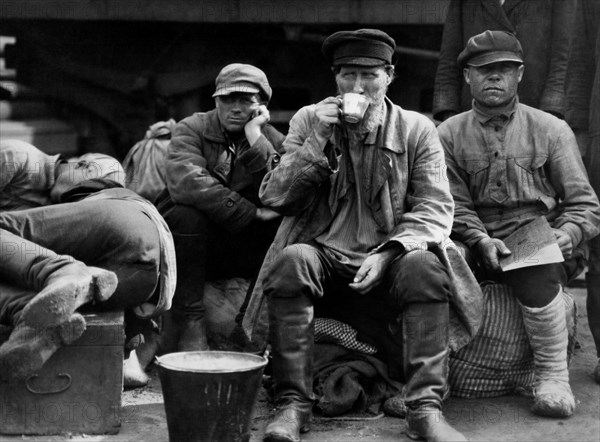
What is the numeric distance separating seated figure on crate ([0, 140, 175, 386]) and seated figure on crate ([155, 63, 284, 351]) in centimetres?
52

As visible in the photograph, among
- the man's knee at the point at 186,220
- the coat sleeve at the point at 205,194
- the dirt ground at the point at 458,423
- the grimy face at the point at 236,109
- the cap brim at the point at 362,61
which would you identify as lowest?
the dirt ground at the point at 458,423

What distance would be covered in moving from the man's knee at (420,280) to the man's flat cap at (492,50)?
137 cm

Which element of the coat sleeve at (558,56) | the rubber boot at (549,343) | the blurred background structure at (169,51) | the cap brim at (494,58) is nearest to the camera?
the rubber boot at (549,343)

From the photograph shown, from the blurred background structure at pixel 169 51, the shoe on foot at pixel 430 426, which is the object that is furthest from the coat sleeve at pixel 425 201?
the blurred background structure at pixel 169 51

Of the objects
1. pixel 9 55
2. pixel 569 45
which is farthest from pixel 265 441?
pixel 9 55

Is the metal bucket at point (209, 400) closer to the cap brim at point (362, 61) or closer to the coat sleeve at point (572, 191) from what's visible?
the cap brim at point (362, 61)

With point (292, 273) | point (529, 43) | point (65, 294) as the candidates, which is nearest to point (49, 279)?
point (65, 294)

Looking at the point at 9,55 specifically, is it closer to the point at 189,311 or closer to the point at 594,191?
the point at 189,311

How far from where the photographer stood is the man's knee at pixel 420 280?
16.4 ft

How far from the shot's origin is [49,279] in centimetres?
492

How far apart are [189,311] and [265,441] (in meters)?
1.61

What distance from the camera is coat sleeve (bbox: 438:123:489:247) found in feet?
18.9

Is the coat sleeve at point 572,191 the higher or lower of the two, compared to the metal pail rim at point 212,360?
higher

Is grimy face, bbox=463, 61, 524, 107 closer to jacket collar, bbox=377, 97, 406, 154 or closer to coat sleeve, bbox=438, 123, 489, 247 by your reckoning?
coat sleeve, bbox=438, 123, 489, 247
